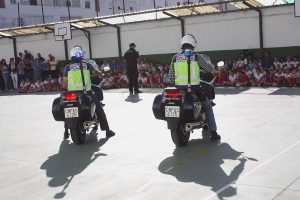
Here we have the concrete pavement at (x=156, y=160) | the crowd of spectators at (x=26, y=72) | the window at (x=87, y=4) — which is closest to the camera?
the concrete pavement at (x=156, y=160)

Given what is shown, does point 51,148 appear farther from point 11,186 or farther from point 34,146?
point 11,186

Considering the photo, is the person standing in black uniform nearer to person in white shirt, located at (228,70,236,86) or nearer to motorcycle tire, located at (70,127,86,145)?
person in white shirt, located at (228,70,236,86)

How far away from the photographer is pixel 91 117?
917 cm

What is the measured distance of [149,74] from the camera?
800 inches

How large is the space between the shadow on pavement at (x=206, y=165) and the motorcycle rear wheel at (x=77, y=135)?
2075 millimetres

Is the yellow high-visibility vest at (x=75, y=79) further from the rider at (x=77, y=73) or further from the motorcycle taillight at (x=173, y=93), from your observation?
the motorcycle taillight at (x=173, y=93)

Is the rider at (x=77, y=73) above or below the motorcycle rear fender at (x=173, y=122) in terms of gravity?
above

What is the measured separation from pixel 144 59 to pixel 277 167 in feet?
53.3

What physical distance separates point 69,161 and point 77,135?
123 cm

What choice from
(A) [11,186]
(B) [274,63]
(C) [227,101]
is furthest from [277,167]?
(B) [274,63]

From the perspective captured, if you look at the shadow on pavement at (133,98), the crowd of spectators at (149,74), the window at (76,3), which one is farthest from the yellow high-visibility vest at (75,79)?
the window at (76,3)

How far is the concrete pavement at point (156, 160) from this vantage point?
5.88 metres

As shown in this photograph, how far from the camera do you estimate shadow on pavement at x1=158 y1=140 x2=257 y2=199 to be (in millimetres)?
6075

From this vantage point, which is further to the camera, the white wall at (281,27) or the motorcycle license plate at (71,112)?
the white wall at (281,27)
